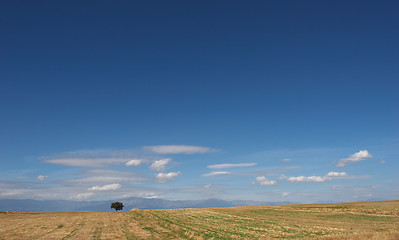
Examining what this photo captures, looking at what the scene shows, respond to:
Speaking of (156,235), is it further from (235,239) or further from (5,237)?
(5,237)

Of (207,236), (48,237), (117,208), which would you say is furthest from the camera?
(117,208)

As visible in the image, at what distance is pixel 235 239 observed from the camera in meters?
30.1

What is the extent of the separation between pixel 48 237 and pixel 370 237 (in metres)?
40.9

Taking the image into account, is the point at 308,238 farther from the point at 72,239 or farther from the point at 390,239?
the point at 72,239

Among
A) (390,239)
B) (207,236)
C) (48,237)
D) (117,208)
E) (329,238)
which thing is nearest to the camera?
(390,239)

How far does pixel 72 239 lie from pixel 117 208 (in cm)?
9542

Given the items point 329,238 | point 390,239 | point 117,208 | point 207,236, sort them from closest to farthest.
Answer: point 390,239
point 329,238
point 207,236
point 117,208

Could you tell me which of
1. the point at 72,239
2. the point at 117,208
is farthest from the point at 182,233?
the point at 117,208

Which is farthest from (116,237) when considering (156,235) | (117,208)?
(117,208)

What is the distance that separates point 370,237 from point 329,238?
4.77 meters

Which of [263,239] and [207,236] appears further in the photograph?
[207,236]

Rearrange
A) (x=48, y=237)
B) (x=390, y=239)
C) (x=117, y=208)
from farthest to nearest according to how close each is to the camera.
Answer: (x=117, y=208)
(x=48, y=237)
(x=390, y=239)

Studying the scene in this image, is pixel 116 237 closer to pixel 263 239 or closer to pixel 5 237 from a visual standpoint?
pixel 5 237

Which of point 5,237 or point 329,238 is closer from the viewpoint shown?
point 329,238
